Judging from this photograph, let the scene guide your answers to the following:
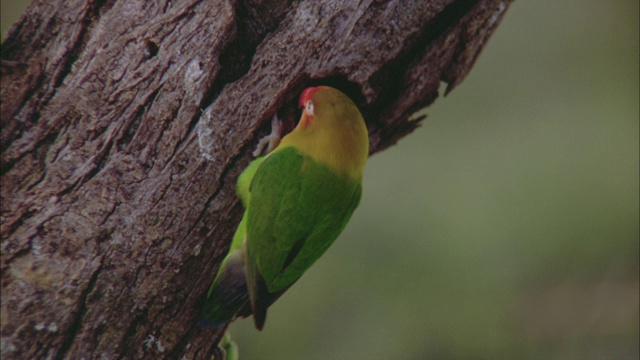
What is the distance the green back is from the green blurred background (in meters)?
2.12

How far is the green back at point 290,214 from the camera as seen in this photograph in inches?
98.0

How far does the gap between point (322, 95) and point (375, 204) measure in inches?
91.6

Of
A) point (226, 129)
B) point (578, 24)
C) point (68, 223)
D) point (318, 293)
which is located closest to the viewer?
point (68, 223)

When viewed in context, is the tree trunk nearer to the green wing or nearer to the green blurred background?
the green wing

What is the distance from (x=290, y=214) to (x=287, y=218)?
0.02 m

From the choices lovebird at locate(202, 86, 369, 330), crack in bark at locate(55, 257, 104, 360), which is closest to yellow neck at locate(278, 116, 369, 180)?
lovebird at locate(202, 86, 369, 330)

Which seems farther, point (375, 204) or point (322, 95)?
point (375, 204)

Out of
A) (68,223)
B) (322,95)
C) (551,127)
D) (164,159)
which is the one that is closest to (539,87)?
(551,127)

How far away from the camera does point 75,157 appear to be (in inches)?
92.9

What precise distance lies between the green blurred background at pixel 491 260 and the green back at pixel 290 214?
2.12 m

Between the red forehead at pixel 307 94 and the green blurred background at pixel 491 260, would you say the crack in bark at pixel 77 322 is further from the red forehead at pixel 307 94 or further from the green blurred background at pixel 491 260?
the green blurred background at pixel 491 260

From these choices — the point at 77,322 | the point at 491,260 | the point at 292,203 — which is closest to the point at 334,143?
the point at 292,203

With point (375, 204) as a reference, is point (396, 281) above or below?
below

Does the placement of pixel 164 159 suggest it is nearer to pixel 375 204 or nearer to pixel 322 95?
pixel 322 95
